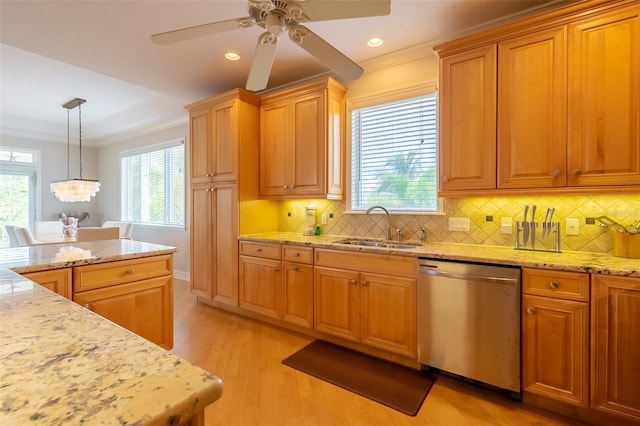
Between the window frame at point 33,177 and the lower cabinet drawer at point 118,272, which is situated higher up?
the window frame at point 33,177

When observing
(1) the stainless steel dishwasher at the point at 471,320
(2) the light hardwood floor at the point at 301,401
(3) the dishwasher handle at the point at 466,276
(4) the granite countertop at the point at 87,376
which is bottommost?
(2) the light hardwood floor at the point at 301,401

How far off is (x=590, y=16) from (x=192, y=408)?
279cm

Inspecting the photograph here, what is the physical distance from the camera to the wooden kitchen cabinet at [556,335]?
1.73 meters

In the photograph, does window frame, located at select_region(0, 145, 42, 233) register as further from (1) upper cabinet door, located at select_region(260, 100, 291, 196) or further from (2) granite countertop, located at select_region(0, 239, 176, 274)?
(1) upper cabinet door, located at select_region(260, 100, 291, 196)

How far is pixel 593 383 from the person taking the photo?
170 centimetres

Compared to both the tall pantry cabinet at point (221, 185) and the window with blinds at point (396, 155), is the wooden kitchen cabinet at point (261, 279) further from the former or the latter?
the window with blinds at point (396, 155)

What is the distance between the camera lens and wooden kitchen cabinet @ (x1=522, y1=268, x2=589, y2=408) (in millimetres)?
1729

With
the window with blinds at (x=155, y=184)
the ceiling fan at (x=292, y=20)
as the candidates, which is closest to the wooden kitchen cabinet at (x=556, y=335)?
the ceiling fan at (x=292, y=20)

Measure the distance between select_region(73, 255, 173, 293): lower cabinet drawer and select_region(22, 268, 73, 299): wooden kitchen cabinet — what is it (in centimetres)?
4

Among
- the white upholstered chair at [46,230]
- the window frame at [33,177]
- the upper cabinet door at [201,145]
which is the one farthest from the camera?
the window frame at [33,177]

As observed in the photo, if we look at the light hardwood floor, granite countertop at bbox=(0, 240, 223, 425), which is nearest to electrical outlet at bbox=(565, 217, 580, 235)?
the light hardwood floor

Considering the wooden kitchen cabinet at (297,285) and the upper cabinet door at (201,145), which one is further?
the upper cabinet door at (201,145)

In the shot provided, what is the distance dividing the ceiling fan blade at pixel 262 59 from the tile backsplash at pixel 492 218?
5.19ft

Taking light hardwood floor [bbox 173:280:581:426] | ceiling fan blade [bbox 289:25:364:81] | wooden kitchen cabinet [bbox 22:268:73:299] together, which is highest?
ceiling fan blade [bbox 289:25:364:81]
